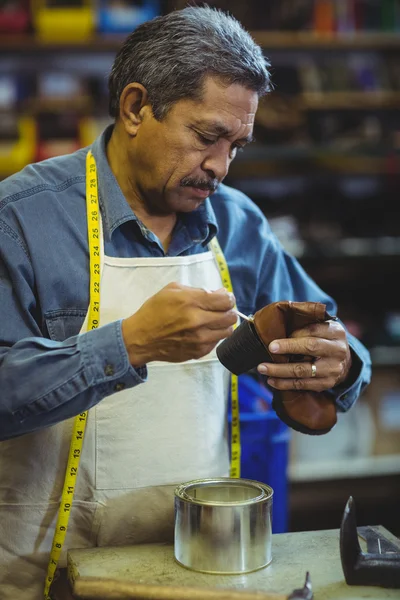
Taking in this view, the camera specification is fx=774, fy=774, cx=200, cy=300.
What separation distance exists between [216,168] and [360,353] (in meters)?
0.62

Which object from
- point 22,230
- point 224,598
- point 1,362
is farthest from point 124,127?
point 224,598

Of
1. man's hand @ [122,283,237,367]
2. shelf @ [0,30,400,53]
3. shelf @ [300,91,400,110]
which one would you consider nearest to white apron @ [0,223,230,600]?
man's hand @ [122,283,237,367]

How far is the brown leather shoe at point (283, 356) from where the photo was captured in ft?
5.49

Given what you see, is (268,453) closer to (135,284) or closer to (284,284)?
(284,284)

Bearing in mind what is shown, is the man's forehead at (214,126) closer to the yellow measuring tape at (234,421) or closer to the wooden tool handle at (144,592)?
the yellow measuring tape at (234,421)

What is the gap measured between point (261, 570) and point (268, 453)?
33.8 inches

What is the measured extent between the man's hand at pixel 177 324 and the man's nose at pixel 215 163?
43 cm

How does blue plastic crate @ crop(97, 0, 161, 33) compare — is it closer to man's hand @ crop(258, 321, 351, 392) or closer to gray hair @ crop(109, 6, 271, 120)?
gray hair @ crop(109, 6, 271, 120)

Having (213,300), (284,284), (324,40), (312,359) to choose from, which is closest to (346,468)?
(284,284)

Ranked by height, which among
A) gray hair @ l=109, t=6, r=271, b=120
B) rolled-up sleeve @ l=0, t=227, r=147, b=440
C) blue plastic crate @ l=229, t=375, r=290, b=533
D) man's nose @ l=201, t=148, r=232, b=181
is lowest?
blue plastic crate @ l=229, t=375, r=290, b=533

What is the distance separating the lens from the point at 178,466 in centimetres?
191

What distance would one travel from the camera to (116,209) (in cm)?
191

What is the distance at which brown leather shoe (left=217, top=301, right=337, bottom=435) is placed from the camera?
65.9 inches

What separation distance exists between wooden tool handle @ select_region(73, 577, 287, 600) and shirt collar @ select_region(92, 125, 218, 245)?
2.82 feet
